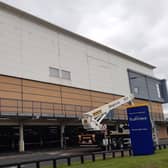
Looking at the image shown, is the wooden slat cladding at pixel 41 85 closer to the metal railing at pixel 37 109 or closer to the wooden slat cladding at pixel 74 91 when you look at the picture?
the wooden slat cladding at pixel 74 91

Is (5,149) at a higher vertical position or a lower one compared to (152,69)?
lower

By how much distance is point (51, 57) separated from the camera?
36281 millimetres

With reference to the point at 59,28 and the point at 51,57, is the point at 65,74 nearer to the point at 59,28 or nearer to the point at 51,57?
the point at 51,57

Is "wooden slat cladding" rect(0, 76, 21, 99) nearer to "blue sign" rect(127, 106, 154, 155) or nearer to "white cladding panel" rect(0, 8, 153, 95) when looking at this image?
"white cladding panel" rect(0, 8, 153, 95)

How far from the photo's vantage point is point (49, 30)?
37.2 meters

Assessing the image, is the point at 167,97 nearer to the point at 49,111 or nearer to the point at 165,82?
the point at 165,82

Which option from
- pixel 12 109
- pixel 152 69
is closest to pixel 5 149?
pixel 12 109

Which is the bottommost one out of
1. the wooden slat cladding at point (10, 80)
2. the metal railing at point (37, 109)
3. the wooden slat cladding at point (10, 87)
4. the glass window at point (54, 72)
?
the metal railing at point (37, 109)

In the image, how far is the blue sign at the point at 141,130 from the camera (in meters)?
18.0

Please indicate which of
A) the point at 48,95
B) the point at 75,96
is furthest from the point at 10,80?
the point at 75,96

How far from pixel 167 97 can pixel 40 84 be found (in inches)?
1601

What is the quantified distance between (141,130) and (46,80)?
19.0 m

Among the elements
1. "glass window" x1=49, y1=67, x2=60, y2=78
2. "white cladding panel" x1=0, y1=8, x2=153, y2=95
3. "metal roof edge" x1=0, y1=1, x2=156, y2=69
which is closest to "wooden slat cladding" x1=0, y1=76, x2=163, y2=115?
"white cladding panel" x1=0, y1=8, x2=153, y2=95

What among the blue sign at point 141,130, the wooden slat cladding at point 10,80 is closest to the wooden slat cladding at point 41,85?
the wooden slat cladding at point 10,80
